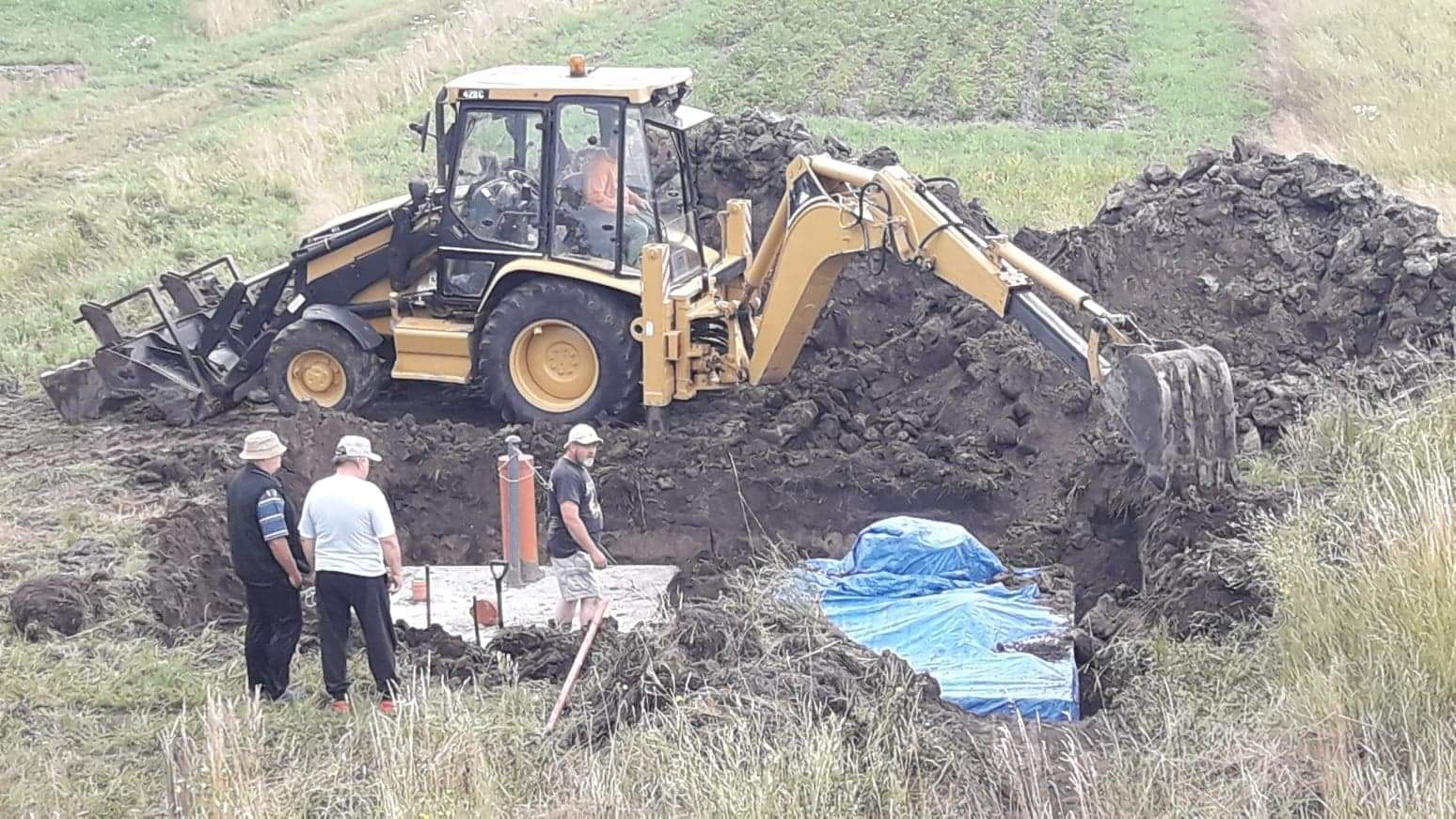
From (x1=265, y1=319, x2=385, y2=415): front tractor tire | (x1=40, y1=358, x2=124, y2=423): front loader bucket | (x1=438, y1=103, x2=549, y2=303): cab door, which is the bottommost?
(x1=40, y1=358, x2=124, y2=423): front loader bucket

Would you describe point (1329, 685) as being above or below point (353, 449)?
below

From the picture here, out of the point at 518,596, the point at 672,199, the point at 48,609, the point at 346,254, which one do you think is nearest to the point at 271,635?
the point at 48,609

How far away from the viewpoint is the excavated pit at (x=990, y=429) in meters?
9.07

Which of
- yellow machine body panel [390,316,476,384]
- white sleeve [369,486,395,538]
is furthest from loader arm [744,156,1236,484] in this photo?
white sleeve [369,486,395,538]

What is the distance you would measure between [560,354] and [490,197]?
1243 millimetres

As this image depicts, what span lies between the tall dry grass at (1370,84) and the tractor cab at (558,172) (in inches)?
343

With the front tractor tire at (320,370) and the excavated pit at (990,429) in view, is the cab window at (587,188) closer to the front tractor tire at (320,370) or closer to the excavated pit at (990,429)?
the excavated pit at (990,429)

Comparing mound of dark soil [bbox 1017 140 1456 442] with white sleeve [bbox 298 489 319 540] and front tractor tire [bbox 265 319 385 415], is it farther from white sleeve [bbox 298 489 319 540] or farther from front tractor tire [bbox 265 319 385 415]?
white sleeve [bbox 298 489 319 540]

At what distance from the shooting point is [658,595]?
973cm

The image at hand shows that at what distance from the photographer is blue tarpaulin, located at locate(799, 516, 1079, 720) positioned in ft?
24.2

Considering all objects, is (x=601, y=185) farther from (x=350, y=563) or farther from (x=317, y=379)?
(x=350, y=563)

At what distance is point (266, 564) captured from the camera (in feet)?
24.6

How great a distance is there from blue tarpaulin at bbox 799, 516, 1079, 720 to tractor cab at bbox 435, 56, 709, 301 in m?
2.96

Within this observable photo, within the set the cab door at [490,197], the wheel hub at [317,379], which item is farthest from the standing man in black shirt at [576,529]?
the wheel hub at [317,379]
